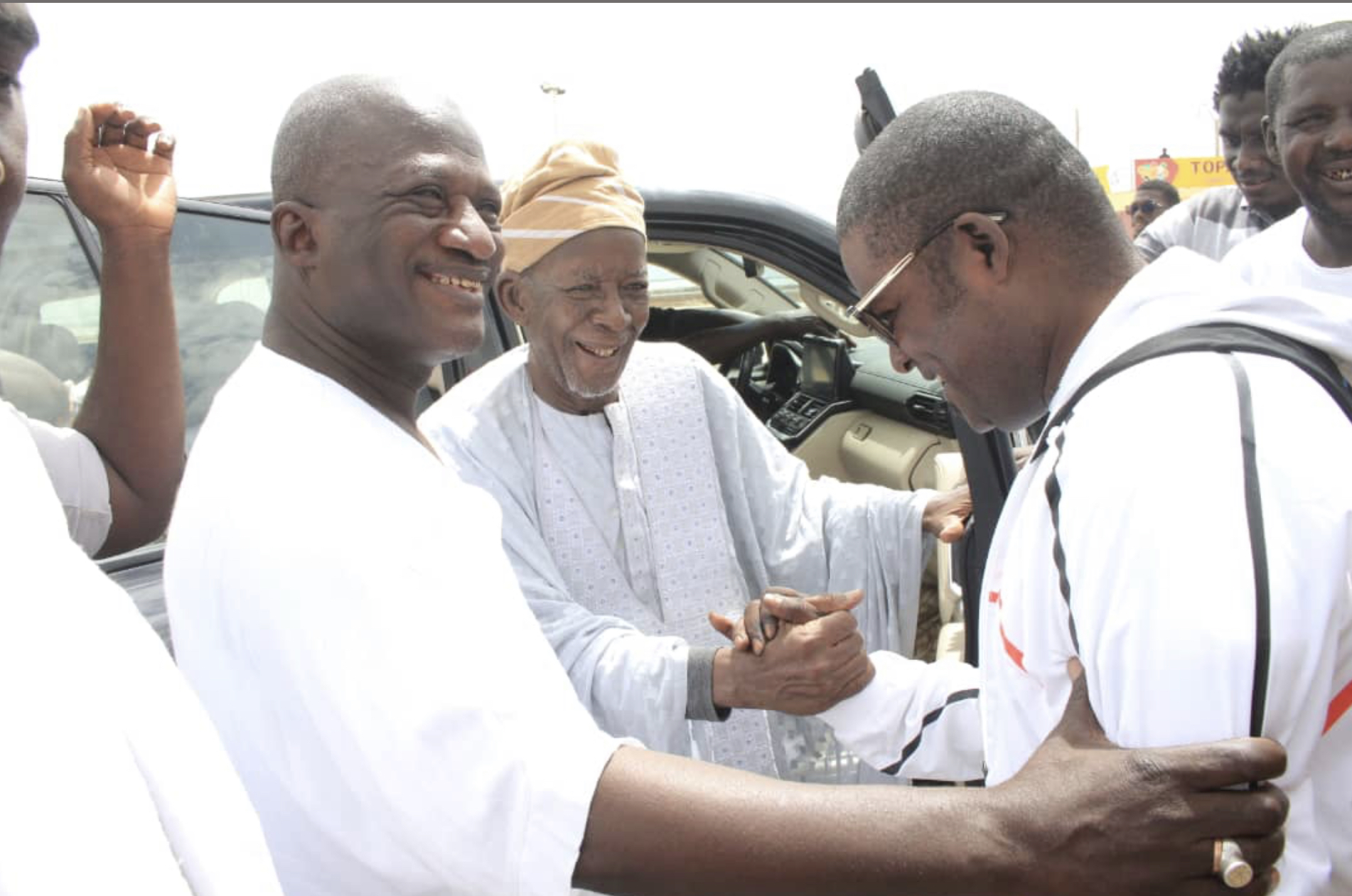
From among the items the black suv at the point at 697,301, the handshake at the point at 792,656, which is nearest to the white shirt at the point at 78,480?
the black suv at the point at 697,301

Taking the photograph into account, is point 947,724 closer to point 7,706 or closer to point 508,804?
point 508,804

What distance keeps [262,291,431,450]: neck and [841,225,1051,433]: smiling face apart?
710 mm

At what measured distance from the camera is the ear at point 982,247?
4.66 ft

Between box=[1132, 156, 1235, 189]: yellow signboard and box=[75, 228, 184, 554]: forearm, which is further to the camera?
box=[1132, 156, 1235, 189]: yellow signboard

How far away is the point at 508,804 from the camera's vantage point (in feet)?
3.70

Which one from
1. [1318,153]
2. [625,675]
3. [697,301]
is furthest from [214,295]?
→ [697,301]

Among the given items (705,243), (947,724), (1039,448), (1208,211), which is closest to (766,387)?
(705,243)

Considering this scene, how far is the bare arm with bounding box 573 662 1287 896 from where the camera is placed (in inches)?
40.3

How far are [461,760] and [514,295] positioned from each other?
1703 mm

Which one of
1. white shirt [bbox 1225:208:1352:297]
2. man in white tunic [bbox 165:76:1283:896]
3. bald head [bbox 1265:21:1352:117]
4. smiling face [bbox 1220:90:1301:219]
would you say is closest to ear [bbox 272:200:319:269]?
man in white tunic [bbox 165:76:1283:896]

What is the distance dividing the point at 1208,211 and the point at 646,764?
12.9 ft

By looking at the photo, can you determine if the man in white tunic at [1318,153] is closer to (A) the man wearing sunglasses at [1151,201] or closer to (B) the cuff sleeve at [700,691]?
(B) the cuff sleeve at [700,691]

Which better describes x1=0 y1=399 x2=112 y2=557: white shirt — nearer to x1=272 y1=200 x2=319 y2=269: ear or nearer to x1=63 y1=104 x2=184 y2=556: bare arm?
x1=63 y1=104 x2=184 y2=556: bare arm

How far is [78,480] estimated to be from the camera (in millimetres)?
1708
